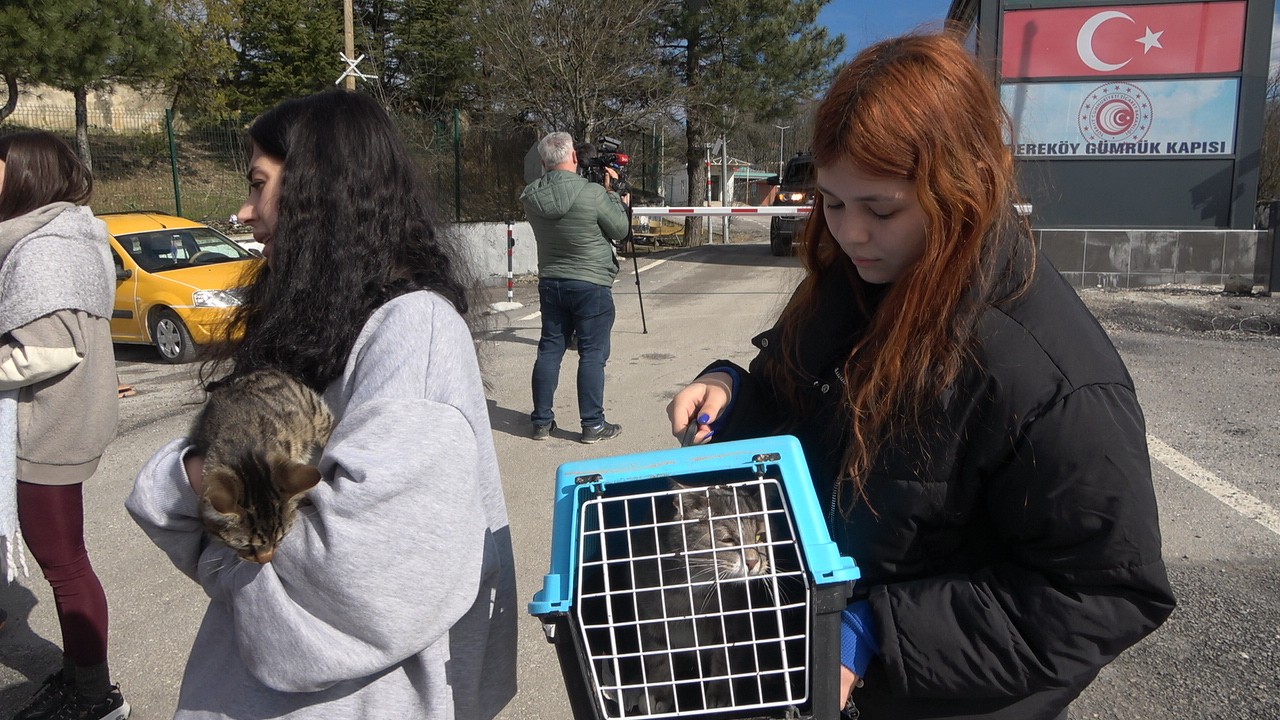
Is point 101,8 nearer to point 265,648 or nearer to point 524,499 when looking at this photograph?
point 524,499

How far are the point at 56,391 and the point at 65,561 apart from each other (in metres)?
0.59

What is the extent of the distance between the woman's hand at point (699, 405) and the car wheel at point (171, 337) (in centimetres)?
857

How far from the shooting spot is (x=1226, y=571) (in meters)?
3.73

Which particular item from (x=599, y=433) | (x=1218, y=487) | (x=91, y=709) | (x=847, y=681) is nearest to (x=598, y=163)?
(x=599, y=433)

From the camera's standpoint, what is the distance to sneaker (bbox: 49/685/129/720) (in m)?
2.81

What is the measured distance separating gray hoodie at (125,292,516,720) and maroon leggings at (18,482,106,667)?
1.64m

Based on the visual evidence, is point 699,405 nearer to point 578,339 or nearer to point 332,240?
point 332,240

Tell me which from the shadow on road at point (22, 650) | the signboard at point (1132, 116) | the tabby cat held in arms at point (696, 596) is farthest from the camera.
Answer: the signboard at point (1132, 116)

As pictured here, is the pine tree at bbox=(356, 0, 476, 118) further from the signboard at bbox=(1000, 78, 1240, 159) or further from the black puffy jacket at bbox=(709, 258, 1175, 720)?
the black puffy jacket at bbox=(709, 258, 1175, 720)

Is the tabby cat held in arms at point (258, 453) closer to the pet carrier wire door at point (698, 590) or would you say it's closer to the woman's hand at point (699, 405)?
the pet carrier wire door at point (698, 590)

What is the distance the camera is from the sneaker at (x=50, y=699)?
2795 millimetres

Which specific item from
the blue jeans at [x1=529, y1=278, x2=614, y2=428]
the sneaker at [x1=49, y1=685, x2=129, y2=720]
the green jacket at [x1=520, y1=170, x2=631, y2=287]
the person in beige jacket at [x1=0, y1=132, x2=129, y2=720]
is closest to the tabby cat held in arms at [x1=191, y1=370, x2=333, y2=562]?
the person in beige jacket at [x1=0, y1=132, x2=129, y2=720]

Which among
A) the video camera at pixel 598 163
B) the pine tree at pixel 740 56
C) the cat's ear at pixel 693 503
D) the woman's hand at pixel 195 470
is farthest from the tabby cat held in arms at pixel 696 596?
the pine tree at pixel 740 56

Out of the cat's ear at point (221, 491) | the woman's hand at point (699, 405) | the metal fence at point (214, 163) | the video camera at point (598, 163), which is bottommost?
the cat's ear at point (221, 491)
